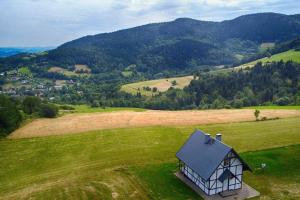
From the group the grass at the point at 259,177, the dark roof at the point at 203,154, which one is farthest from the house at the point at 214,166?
the grass at the point at 259,177

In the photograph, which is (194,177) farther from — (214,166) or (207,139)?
(207,139)

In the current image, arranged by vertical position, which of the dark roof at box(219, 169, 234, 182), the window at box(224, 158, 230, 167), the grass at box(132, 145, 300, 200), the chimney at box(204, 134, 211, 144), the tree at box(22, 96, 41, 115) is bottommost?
the grass at box(132, 145, 300, 200)

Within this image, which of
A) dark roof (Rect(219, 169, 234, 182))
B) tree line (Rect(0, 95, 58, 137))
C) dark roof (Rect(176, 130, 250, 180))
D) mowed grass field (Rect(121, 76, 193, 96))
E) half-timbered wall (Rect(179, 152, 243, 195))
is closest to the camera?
dark roof (Rect(176, 130, 250, 180))

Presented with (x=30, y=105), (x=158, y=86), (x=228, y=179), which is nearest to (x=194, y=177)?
(x=228, y=179)

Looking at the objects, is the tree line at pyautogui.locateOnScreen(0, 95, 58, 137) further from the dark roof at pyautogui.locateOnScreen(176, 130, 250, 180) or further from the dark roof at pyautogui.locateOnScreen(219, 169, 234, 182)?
the dark roof at pyautogui.locateOnScreen(219, 169, 234, 182)

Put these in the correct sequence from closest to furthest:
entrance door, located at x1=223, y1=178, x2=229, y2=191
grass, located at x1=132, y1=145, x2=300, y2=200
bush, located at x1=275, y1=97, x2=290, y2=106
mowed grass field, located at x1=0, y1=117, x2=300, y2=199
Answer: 1. grass, located at x1=132, y1=145, x2=300, y2=200
2. entrance door, located at x1=223, y1=178, x2=229, y2=191
3. mowed grass field, located at x1=0, y1=117, x2=300, y2=199
4. bush, located at x1=275, y1=97, x2=290, y2=106

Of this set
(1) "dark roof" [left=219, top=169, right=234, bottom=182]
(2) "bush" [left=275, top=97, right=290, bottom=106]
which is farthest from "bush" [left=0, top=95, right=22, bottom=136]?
(2) "bush" [left=275, top=97, right=290, bottom=106]

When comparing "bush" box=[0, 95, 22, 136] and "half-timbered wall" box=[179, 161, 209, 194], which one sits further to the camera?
"bush" box=[0, 95, 22, 136]

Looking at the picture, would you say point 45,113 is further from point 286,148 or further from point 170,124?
point 286,148
